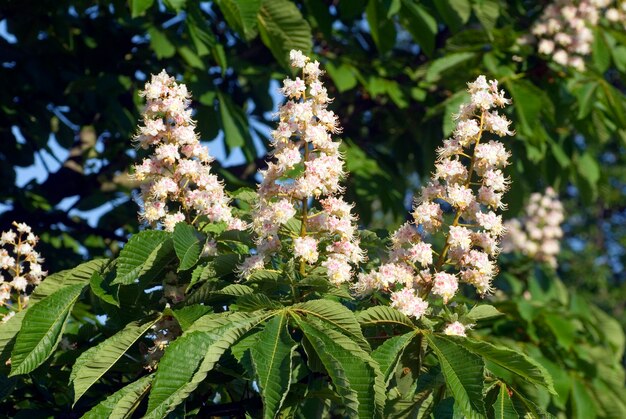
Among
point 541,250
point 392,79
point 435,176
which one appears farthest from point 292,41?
point 541,250

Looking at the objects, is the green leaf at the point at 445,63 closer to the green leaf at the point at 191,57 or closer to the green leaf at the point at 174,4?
the green leaf at the point at 191,57

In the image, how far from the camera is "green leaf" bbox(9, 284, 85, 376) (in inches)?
83.4

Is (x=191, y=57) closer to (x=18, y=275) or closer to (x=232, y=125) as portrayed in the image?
(x=232, y=125)

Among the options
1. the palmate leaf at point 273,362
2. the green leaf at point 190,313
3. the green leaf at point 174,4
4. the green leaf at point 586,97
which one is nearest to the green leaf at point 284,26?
the green leaf at point 174,4

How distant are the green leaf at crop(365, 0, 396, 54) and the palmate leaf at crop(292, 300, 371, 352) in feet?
8.26

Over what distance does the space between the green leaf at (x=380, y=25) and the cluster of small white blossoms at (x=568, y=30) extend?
92cm

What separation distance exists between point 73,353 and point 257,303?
0.63 m

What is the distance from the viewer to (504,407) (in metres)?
2.09

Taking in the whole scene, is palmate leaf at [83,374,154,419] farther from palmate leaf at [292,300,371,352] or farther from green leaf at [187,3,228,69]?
green leaf at [187,3,228,69]

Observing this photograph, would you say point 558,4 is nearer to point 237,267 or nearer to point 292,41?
point 292,41

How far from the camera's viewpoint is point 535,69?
5016 millimetres

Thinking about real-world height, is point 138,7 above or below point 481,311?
above

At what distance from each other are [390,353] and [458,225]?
0.38m

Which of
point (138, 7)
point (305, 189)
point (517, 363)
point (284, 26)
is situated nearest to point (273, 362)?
point (305, 189)
